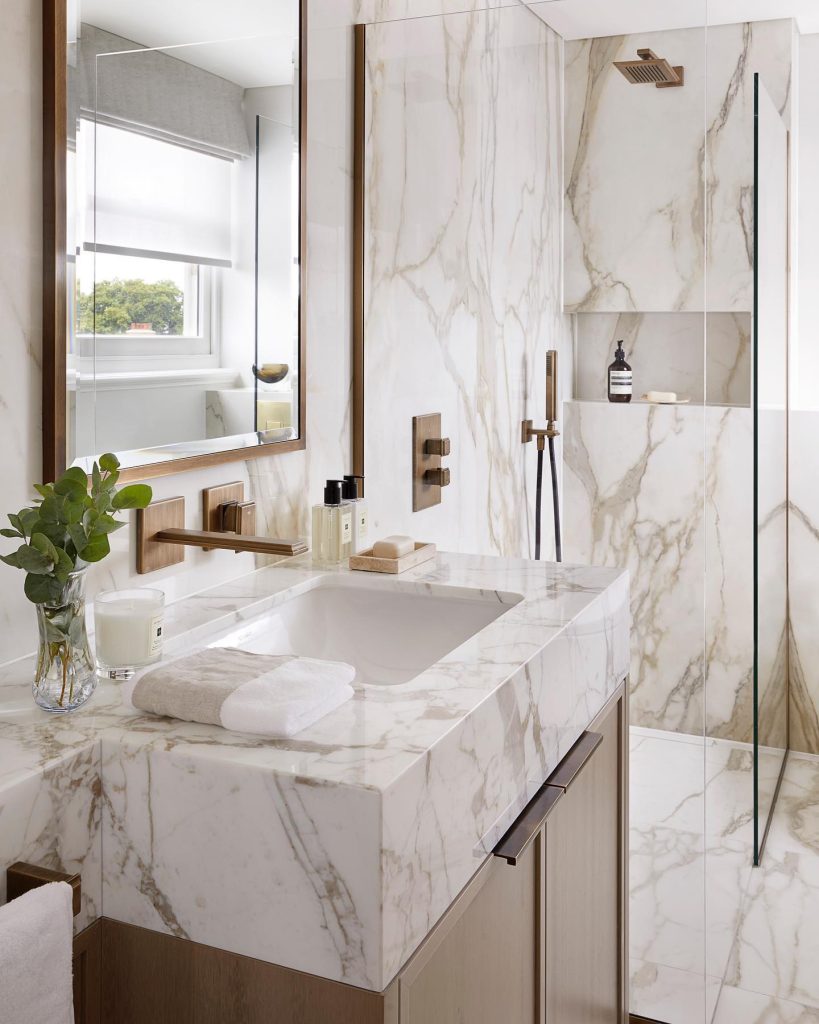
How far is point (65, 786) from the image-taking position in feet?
2.90

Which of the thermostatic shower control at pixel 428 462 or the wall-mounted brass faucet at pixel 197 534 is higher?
the thermostatic shower control at pixel 428 462

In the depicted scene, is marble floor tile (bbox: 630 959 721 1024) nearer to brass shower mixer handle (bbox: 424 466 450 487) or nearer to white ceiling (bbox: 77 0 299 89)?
brass shower mixer handle (bbox: 424 466 450 487)

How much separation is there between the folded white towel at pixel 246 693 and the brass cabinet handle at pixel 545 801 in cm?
26

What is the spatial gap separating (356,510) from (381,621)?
22 centimetres

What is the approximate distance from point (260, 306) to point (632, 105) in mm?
722

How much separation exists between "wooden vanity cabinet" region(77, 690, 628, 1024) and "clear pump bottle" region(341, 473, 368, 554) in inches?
19.0

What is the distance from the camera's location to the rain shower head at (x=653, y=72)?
169 cm

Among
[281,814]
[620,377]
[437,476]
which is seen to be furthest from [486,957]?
[437,476]

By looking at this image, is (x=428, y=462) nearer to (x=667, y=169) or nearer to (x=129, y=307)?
(x=667, y=169)

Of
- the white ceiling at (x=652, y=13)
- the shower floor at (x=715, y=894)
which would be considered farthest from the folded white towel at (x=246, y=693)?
the white ceiling at (x=652, y=13)

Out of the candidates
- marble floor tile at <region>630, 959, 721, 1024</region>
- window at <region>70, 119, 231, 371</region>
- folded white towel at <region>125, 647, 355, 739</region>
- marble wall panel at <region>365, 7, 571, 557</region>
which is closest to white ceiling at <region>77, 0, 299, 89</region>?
window at <region>70, 119, 231, 371</region>

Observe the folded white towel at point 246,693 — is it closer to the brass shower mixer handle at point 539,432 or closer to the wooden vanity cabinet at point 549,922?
the wooden vanity cabinet at point 549,922

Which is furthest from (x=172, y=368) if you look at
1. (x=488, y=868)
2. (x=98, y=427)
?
(x=488, y=868)

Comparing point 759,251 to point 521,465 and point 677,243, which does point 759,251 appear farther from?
point 521,465
